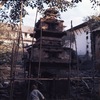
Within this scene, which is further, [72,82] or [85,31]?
[85,31]

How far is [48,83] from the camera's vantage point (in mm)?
20422

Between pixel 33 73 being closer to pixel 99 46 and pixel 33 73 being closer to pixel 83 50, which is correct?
pixel 99 46

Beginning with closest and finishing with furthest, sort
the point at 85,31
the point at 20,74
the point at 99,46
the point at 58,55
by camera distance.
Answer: the point at 58,55
the point at 20,74
the point at 99,46
the point at 85,31

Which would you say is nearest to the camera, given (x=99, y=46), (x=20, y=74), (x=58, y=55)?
(x=58, y=55)

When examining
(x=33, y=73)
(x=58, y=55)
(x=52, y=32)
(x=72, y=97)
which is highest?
(x=52, y=32)

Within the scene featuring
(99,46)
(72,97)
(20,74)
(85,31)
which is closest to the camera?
(72,97)

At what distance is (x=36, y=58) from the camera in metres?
20.0

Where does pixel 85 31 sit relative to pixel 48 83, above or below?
above

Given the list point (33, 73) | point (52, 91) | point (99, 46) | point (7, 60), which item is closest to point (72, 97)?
point (52, 91)

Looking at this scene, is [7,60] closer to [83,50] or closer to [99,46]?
[99,46]

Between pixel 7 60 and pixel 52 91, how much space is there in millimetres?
11191

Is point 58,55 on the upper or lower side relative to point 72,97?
upper

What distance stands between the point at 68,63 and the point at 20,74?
341 inches

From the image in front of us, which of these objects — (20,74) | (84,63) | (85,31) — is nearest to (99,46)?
(84,63)
